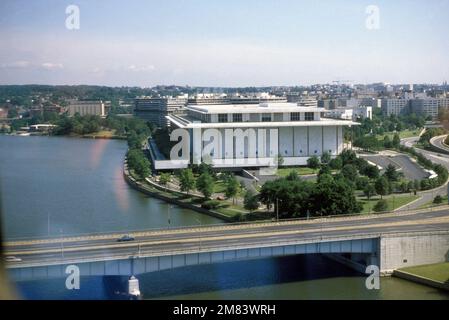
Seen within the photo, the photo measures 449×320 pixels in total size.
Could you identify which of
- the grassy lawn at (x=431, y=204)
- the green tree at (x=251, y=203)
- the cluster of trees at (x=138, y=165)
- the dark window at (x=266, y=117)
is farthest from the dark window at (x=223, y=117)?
the grassy lawn at (x=431, y=204)

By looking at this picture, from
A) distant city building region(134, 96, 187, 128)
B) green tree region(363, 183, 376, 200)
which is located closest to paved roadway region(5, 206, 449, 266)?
green tree region(363, 183, 376, 200)

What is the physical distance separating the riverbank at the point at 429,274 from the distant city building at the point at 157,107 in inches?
598

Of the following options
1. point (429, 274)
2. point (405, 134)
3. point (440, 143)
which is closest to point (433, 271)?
point (429, 274)

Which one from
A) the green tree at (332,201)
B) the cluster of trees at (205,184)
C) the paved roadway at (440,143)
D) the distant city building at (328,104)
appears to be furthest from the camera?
the distant city building at (328,104)

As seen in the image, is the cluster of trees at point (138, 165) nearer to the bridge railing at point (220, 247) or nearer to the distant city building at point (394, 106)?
the bridge railing at point (220, 247)

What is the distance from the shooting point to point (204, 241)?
4395mm

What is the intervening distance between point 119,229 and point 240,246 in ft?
6.36

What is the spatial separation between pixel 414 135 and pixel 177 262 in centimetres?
1205

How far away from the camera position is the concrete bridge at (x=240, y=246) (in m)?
3.83

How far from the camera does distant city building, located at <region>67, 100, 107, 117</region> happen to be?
68.5ft

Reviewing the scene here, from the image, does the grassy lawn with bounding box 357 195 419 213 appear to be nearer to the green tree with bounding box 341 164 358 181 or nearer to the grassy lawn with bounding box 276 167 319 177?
the green tree with bounding box 341 164 358 181

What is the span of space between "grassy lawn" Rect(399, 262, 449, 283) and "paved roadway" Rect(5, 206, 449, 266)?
33 cm
